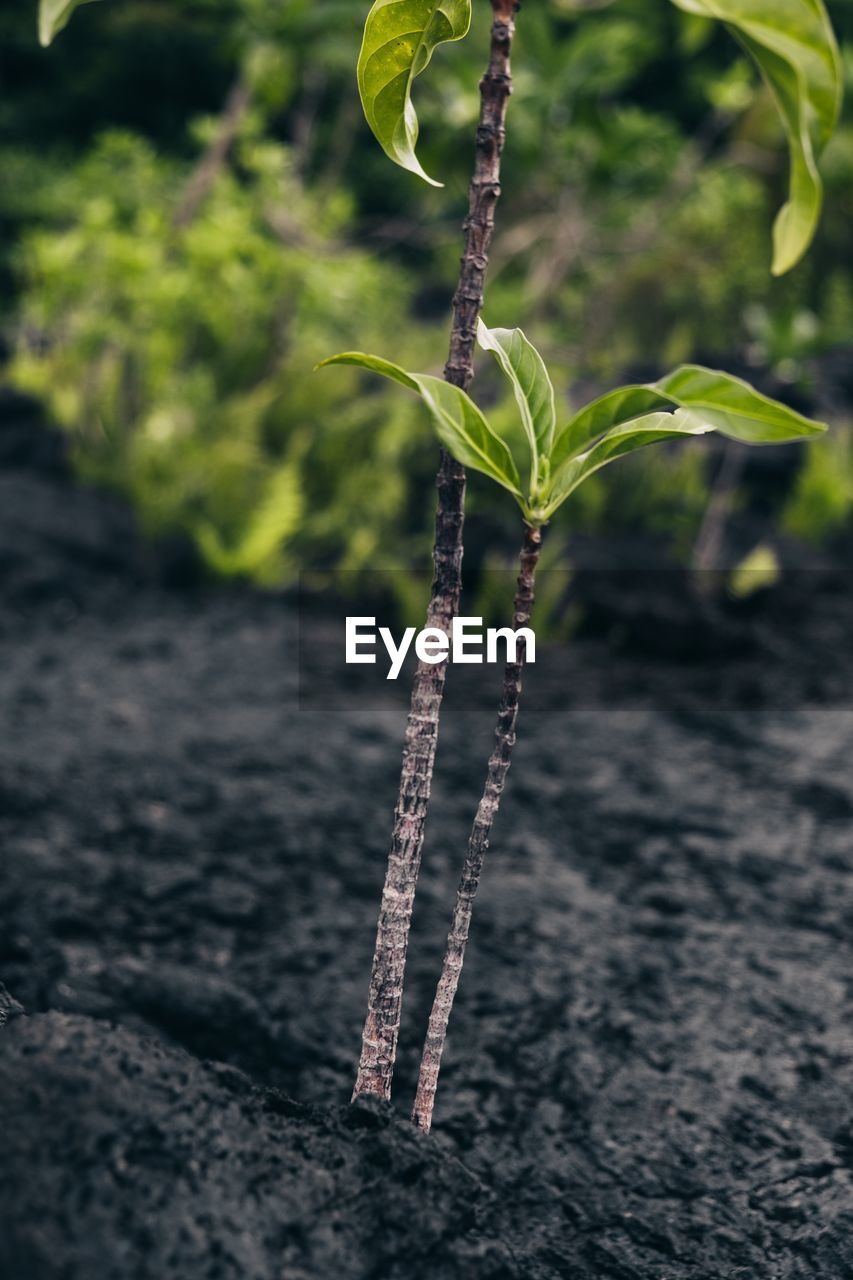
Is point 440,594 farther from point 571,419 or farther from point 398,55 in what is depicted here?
point 398,55

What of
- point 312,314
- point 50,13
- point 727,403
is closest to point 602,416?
point 727,403

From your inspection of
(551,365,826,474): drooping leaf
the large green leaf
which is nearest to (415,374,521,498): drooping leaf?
the large green leaf

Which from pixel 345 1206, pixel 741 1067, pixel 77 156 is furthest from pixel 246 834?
pixel 77 156

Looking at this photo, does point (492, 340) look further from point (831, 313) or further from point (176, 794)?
point (831, 313)

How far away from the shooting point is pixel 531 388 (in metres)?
1.12

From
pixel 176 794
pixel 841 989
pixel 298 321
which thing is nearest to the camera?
pixel 841 989

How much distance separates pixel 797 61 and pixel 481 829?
82 centimetres

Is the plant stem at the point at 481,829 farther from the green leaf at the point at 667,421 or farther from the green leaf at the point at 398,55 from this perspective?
the green leaf at the point at 398,55

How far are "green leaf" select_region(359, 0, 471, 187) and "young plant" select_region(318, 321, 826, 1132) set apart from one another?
0.22 metres

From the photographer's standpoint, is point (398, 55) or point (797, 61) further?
point (398, 55)

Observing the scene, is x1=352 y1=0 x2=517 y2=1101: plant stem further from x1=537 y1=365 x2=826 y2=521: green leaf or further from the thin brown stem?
the thin brown stem

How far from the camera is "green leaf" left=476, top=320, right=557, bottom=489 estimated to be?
3.59 ft

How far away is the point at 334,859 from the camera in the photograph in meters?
2.37

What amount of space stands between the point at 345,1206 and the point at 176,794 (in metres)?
1.74
